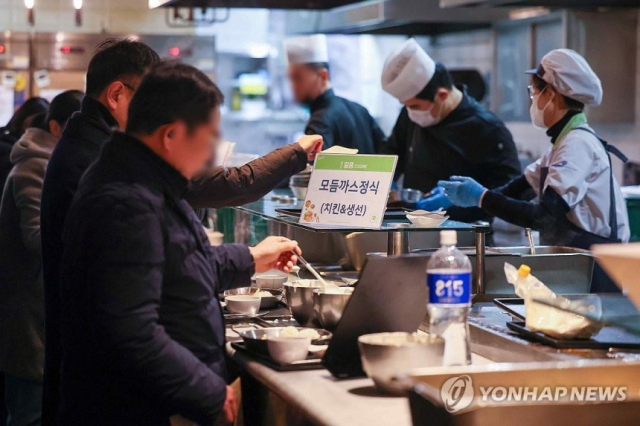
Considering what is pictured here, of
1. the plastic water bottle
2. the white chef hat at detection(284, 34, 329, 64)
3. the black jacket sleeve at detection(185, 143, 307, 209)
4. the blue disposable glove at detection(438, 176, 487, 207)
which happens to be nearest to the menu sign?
the black jacket sleeve at detection(185, 143, 307, 209)

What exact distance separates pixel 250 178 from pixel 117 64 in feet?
2.14

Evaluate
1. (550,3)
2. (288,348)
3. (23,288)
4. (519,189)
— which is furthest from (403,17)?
(288,348)

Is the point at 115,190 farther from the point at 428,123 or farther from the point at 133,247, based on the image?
the point at 428,123

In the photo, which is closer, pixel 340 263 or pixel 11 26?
pixel 340 263

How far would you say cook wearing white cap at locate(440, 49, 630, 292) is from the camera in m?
3.89

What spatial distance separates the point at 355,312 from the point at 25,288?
197 centimetres

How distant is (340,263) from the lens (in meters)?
3.63

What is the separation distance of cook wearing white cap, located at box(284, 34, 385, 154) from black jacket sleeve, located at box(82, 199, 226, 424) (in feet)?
10.8

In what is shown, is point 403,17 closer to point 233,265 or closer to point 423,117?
point 423,117

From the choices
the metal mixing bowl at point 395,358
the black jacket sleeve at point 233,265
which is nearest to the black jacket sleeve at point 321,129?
the black jacket sleeve at point 233,265

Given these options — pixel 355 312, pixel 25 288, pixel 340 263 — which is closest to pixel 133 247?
pixel 355 312

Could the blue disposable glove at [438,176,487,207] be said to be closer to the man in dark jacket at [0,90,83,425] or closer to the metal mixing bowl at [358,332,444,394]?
the man in dark jacket at [0,90,83,425]

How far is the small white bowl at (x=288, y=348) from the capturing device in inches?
95.2

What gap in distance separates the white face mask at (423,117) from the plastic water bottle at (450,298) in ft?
9.25
